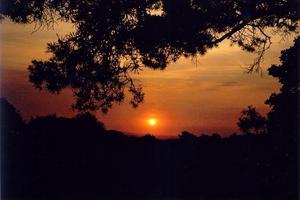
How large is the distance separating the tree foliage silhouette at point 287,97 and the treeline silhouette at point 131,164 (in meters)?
0.25

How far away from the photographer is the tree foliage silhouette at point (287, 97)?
8.16 metres

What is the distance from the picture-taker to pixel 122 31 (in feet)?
24.5

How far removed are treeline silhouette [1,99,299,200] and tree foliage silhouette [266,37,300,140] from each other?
25cm

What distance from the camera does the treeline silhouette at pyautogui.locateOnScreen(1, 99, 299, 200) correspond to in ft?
28.8

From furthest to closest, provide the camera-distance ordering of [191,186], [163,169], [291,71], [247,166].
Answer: [163,169], [191,186], [247,166], [291,71]

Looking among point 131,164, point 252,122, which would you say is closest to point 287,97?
point 252,122

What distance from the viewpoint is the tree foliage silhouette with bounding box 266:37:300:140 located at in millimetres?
8158

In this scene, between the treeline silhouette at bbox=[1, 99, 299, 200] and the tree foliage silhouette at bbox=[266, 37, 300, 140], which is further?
the treeline silhouette at bbox=[1, 99, 299, 200]

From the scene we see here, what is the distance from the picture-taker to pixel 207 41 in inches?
299

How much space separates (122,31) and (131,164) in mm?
5168

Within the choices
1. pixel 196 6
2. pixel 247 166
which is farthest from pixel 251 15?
pixel 247 166

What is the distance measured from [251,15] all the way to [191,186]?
4762 millimetres

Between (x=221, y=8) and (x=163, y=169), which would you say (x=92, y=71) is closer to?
(x=221, y=8)

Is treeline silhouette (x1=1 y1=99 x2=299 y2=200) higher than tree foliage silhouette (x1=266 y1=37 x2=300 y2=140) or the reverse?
the reverse
